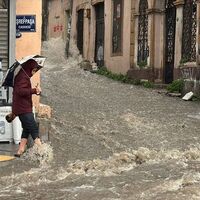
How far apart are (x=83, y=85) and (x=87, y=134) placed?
27.0ft

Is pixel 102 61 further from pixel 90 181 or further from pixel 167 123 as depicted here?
pixel 90 181

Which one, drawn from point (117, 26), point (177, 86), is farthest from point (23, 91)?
point (117, 26)

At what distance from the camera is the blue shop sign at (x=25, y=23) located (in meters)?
10.1

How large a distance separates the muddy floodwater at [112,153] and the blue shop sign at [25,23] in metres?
2.03

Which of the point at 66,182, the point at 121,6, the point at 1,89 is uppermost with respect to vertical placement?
the point at 121,6

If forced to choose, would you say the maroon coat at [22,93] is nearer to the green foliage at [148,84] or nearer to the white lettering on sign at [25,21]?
the white lettering on sign at [25,21]

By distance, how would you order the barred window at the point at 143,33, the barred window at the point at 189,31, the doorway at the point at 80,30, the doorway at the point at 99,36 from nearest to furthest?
the barred window at the point at 189,31
the barred window at the point at 143,33
the doorway at the point at 99,36
the doorway at the point at 80,30

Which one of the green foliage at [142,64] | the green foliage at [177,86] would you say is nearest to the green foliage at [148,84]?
the green foliage at [142,64]

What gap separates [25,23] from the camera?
1014 centimetres

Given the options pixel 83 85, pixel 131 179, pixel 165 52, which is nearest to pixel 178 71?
pixel 165 52

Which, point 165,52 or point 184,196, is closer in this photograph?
point 184,196

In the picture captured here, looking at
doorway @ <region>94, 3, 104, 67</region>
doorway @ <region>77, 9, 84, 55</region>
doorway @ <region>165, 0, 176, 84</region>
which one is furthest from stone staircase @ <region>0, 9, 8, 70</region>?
doorway @ <region>77, 9, 84, 55</region>

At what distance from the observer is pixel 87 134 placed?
34.0 feet

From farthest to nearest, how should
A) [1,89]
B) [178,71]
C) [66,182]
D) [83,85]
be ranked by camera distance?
[83,85], [178,71], [1,89], [66,182]
